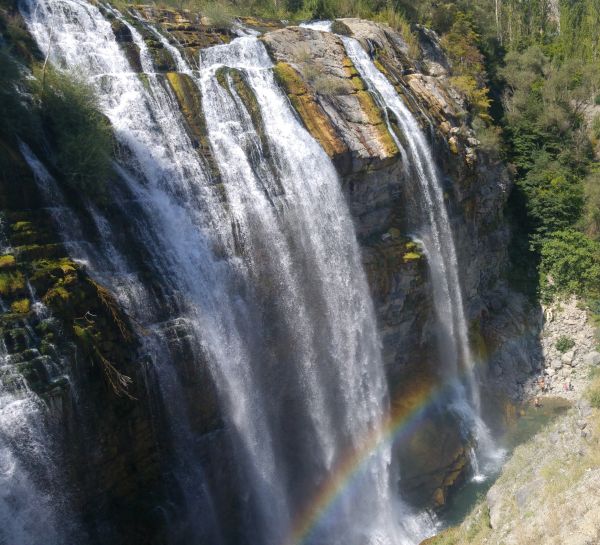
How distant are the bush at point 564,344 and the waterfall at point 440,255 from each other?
4302 millimetres

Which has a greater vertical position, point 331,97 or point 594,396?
point 331,97

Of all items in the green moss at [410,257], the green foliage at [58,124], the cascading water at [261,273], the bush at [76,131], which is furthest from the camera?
the green moss at [410,257]

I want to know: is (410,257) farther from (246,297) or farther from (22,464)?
(22,464)

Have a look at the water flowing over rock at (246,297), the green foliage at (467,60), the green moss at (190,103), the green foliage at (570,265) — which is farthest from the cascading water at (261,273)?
the green foliage at (467,60)

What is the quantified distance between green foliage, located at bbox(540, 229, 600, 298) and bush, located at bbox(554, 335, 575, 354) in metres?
2.27

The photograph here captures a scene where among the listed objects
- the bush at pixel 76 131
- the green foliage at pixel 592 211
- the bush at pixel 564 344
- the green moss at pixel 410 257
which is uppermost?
the bush at pixel 76 131

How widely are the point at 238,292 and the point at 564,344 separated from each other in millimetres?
15897

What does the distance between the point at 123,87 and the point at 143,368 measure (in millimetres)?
8155

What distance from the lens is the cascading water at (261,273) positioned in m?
12.2

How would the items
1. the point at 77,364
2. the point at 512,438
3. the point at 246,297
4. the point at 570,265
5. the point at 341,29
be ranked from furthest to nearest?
1. the point at 570,265
2. the point at 341,29
3. the point at 512,438
4. the point at 246,297
5. the point at 77,364

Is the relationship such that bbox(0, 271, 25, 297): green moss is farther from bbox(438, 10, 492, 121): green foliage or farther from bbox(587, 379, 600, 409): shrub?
bbox(438, 10, 492, 121): green foliage

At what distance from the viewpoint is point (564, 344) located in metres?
22.0

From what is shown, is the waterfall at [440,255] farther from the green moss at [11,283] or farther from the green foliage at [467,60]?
the green moss at [11,283]

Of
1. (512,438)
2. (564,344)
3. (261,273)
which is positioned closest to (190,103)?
(261,273)
